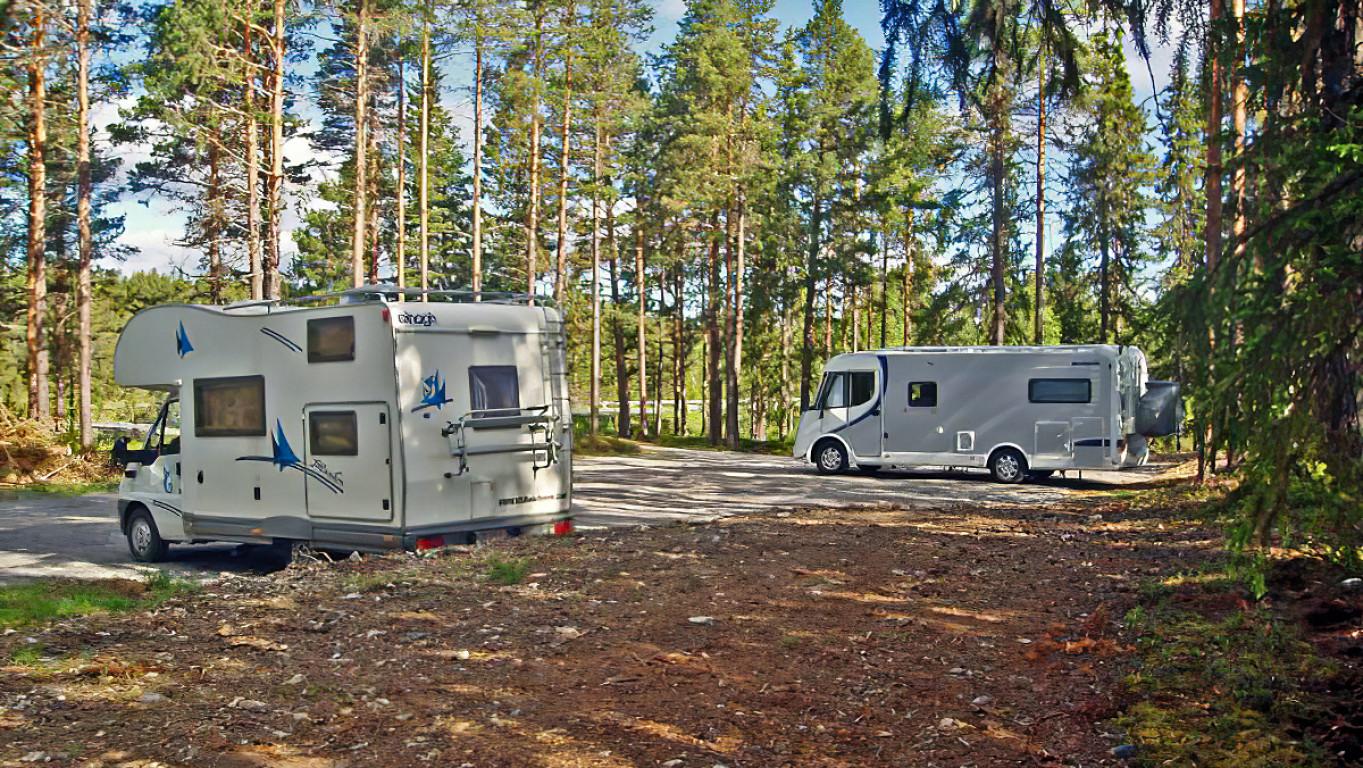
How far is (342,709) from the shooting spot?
5.31m

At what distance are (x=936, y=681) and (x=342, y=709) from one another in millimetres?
3228

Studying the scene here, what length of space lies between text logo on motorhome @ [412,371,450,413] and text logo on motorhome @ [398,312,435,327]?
0.50m

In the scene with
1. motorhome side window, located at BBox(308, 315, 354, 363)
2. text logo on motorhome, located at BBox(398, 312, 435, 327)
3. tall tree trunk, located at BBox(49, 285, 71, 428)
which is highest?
tall tree trunk, located at BBox(49, 285, 71, 428)

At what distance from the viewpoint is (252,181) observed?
2369 centimetres

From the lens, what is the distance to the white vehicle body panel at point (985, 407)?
67.2 ft

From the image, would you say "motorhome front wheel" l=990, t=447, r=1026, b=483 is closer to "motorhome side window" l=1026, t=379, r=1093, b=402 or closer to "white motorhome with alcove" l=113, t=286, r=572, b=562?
"motorhome side window" l=1026, t=379, r=1093, b=402

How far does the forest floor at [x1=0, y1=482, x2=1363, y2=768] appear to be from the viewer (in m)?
4.77

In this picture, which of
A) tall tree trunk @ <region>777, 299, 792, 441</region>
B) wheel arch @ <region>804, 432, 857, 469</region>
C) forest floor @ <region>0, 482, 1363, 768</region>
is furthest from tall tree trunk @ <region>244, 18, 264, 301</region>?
tall tree trunk @ <region>777, 299, 792, 441</region>

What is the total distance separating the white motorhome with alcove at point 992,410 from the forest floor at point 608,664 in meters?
10.8

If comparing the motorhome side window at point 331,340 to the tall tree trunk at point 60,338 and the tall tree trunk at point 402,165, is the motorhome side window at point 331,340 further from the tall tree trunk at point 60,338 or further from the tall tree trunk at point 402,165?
the tall tree trunk at point 60,338

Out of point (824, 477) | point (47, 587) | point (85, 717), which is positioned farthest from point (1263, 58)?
point (824, 477)

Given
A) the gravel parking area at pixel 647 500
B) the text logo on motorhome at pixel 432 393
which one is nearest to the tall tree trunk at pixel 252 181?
the gravel parking area at pixel 647 500

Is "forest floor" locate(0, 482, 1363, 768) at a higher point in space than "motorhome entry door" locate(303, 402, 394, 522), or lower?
lower

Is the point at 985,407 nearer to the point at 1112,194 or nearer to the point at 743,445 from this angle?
the point at 1112,194
